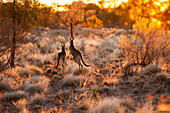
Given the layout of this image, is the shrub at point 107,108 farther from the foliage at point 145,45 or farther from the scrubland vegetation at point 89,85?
the foliage at point 145,45

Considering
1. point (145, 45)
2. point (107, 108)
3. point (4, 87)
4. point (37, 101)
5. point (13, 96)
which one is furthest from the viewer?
point (145, 45)

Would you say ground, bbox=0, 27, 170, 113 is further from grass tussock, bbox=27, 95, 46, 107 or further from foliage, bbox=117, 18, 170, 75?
foliage, bbox=117, 18, 170, 75

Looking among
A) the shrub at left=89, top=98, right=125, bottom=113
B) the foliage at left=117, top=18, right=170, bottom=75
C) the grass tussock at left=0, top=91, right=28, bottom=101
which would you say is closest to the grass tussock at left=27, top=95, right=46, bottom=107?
the grass tussock at left=0, top=91, right=28, bottom=101

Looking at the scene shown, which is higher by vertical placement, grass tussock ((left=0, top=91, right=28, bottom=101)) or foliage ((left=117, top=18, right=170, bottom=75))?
foliage ((left=117, top=18, right=170, bottom=75))

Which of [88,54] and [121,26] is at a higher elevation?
[121,26]

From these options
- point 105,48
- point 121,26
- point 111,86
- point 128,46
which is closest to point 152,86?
point 111,86

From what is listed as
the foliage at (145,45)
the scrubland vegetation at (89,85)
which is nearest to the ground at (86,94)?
the scrubland vegetation at (89,85)

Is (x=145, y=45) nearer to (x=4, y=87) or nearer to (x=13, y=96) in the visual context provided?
(x=13, y=96)

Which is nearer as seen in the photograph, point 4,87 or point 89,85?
point 4,87

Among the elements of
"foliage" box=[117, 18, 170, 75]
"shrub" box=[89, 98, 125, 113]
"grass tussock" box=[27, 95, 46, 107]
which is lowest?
"grass tussock" box=[27, 95, 46, 107]

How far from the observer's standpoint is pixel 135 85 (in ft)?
23.1

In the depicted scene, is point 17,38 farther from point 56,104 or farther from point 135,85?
point 135,85

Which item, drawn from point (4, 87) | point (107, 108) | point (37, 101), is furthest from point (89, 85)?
point (4, 87)

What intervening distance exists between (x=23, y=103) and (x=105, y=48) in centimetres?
1129
